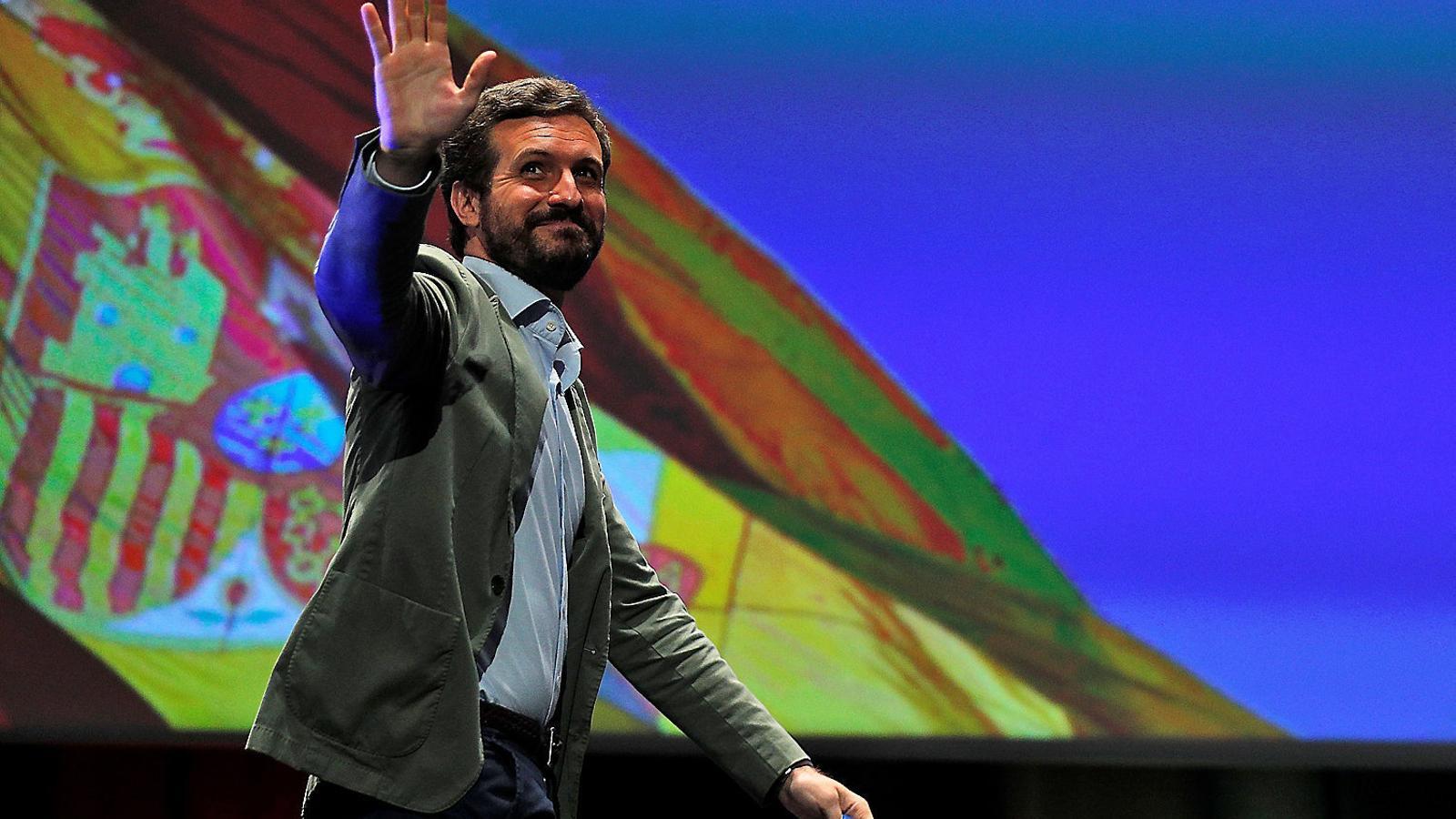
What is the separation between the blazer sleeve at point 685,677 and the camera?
1.43 m

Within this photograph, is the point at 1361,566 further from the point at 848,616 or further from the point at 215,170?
the point at 215,170

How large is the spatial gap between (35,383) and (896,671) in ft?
5.46

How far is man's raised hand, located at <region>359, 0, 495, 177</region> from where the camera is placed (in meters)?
1.07

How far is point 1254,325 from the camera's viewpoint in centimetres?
269

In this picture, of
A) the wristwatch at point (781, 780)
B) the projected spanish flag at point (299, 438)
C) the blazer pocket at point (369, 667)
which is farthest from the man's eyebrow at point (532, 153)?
the projected spanish flag at point (299, 438)

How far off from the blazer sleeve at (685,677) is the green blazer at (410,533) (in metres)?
0.21

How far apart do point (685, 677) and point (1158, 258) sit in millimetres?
1590

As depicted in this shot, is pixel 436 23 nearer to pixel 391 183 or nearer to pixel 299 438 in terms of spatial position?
pixel 391 183

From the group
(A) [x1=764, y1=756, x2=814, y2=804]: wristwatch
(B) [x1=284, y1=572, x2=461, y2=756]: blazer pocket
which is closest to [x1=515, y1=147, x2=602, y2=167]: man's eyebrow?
(B) [x1=284, y1=572, x2=461, y2=756]: blazer pocket

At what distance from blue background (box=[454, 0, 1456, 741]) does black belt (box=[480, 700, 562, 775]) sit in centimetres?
155

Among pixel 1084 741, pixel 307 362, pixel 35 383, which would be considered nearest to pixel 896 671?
pixel 1084 741

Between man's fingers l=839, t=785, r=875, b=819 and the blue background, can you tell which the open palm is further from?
the blue background

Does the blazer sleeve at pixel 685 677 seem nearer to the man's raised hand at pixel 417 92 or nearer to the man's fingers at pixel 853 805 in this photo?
the man's fingers at pixel 853 805

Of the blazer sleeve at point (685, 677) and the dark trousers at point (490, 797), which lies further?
the blazer sleeve at point (685, 677)
